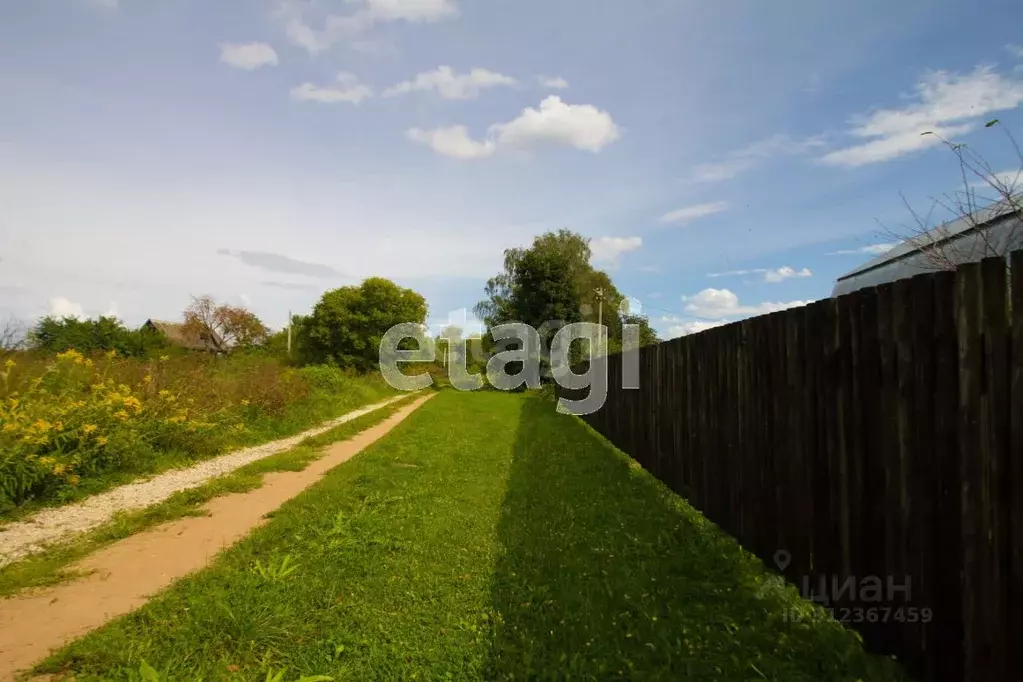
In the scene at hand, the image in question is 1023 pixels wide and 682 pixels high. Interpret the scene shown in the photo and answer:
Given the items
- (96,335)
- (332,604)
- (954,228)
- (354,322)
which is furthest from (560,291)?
(332,604)

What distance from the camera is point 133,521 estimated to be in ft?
15.1

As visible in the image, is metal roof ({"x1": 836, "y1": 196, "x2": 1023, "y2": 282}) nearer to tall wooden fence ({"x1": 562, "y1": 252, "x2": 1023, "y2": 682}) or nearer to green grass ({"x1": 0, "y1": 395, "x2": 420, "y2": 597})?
tall wooden fence ({"x1": 562, "y1": 252, "x2": 1023, "y2": 682})

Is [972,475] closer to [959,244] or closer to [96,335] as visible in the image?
[959,244]

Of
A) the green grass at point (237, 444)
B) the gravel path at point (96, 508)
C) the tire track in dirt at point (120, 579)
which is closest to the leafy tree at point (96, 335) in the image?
the green grass at point (237, 444)

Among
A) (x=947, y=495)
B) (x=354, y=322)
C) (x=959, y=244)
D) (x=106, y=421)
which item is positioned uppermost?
(x=354, y=322)

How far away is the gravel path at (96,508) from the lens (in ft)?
13.3

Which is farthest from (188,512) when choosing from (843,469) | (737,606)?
(843,469)

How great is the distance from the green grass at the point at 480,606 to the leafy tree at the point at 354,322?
29.2m

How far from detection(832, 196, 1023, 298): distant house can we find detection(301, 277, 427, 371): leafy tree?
2861cm

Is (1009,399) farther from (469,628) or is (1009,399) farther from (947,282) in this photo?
(469,628)

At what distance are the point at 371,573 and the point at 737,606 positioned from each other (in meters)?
2.18

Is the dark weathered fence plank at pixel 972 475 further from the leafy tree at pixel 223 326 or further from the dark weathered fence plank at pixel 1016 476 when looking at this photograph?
the leafy tree at pixel 223 326

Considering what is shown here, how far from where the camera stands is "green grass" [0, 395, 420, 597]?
3382mm

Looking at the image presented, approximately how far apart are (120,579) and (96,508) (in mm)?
2119
